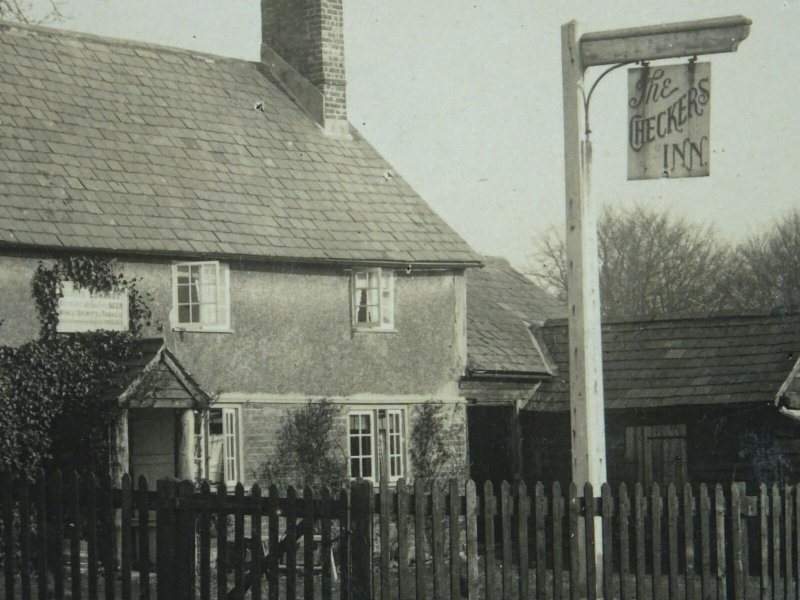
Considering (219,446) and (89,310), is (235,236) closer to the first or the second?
(89,310)

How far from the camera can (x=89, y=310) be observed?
69.3 feet

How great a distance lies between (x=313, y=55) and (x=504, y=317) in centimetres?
685

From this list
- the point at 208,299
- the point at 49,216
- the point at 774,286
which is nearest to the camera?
the point at 49,216

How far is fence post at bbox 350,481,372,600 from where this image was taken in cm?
942

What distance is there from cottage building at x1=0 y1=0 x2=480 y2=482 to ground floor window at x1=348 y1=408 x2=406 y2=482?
3 centimetres

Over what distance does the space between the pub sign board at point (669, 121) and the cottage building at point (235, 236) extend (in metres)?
11.8

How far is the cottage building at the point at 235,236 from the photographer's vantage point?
71.1 ft

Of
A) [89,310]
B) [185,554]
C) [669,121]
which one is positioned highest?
[669,121]

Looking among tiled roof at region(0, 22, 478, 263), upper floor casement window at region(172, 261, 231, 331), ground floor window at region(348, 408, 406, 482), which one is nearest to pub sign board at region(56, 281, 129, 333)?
tiled roof at region(0, 22, 478, 263)

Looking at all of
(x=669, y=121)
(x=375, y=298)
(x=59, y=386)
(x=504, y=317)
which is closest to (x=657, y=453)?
(x=375, y=298)

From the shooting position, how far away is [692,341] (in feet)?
79.4

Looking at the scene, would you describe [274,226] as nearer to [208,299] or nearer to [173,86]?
[208,299]

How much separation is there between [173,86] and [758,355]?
12.2 meters

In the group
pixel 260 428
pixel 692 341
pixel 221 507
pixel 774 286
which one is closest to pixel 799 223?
pixel 774 286
